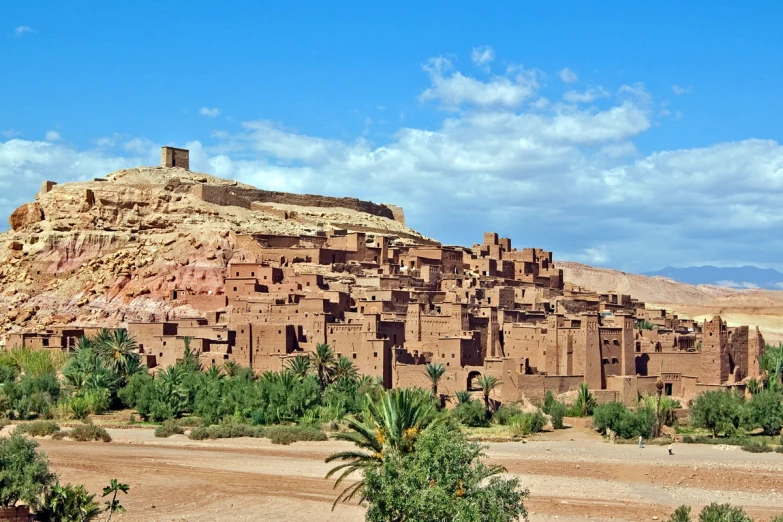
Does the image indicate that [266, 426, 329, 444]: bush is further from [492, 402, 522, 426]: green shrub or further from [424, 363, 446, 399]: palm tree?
[492, 402, 522, 426]: green shrub

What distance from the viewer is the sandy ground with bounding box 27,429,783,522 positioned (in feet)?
93.3

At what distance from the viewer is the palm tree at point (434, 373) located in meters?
41.9

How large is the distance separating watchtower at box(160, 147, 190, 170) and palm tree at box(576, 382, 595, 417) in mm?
36039

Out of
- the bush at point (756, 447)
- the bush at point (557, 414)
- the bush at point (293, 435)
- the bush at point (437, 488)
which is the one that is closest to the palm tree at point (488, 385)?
the bush at point (557, 414)

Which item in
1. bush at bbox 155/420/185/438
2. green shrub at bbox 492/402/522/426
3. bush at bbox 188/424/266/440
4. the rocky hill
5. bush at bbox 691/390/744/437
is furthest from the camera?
the rocky hill

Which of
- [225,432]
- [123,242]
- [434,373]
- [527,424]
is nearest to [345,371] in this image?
[434,373]

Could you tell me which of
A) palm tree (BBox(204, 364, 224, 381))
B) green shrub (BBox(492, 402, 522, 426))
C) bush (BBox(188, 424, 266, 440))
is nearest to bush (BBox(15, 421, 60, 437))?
bush (BBox(188, 424, 266, 440))

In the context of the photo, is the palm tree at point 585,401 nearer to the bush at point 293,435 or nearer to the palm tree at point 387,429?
the bush at point 293,435

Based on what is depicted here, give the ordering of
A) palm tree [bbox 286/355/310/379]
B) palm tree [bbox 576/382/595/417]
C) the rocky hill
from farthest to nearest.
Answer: the rocky hill
palm tree [bbox 286/355/310/379]
palm tree [bbox 576/382/595/417]

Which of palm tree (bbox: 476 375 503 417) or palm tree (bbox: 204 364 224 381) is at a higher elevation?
palm tree (bbox: 204 364 224 381)

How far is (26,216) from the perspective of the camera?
61.0m

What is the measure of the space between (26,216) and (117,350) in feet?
58.7

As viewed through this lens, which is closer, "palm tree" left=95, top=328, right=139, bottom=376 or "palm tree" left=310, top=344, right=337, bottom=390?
"palm tree" left=310, top=344, right=337, bottom=390

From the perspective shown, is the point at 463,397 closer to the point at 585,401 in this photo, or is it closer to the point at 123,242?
the point at 585,401
